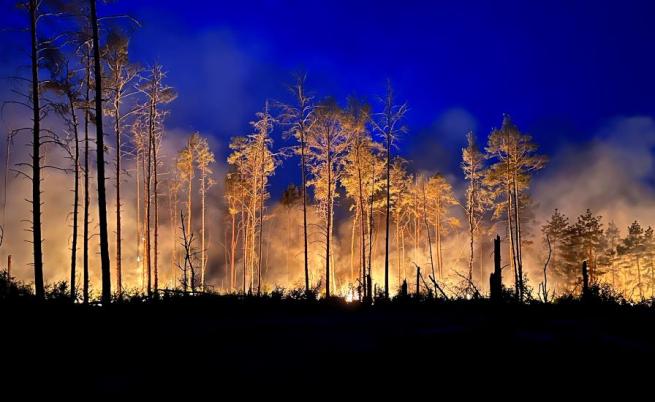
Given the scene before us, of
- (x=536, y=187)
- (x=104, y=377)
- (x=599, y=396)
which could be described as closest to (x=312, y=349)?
(x=104, y=377)

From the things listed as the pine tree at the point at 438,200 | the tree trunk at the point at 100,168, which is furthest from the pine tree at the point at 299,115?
the pine tree at the point at 438,200

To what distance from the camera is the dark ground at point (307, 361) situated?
14.2 feet

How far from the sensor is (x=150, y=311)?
9.38 m

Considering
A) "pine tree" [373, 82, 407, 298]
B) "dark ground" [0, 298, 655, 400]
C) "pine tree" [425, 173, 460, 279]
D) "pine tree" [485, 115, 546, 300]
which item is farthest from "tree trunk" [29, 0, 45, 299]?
"pine tree" [425, 173, 460, 279]

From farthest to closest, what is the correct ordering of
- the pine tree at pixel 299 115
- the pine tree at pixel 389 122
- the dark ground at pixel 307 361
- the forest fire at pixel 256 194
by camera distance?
the pine tree at pixel 389 122
the pine tree at pixel 299 115
the forest fire at pixel 256 194
the dark ground at pixel 307 361

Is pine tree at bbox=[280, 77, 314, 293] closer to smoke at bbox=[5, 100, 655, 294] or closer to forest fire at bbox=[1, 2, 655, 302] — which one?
forest fire at bbox=[1, 2, 655, 302]

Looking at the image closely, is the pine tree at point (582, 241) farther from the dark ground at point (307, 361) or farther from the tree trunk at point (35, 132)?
the tree trunk at point (35, 132)

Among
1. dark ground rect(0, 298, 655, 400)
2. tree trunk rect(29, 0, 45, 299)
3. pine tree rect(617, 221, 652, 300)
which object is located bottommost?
dark ground rect(0, 298, 655, 400)

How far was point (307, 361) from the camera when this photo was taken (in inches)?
205

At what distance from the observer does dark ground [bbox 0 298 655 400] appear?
170 inches

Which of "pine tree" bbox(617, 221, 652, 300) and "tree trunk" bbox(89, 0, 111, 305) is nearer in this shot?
"tree trunk" bbox(89, 0, 111, 305)

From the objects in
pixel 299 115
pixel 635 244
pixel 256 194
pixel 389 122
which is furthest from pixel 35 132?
pixel 635 244

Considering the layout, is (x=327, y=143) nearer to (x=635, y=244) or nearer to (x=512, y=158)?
(x=512, y=158)

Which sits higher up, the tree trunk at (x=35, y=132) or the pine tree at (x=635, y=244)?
the tree trunk at (x=35, y=132)
